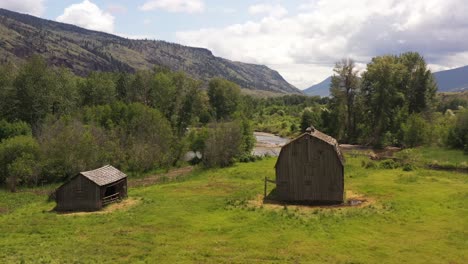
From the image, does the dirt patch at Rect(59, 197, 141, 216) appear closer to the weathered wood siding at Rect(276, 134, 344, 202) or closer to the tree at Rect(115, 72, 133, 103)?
the weathered wood siding at Rect(276, 134, 344, 202)

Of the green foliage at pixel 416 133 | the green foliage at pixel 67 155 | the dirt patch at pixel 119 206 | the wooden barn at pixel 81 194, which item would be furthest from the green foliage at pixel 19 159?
the green foliage at pixel 416 133

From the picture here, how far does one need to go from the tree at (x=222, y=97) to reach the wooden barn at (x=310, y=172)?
78269mm

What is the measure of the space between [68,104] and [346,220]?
218ft

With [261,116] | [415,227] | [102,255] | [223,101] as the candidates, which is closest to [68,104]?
[223,101]

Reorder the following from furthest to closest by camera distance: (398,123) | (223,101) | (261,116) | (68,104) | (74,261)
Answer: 1. (261,116)
2. (223,101)
3. (398,123)
4. (68,104)
5. (74,261)

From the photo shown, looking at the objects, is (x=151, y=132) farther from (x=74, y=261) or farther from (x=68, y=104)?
(x=74, y=261)

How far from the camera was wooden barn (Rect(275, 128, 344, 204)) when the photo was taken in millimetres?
41594

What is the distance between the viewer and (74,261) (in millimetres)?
26250

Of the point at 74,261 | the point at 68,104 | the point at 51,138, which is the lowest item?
the point at 74,261

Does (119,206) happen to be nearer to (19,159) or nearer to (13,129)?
(19,159)

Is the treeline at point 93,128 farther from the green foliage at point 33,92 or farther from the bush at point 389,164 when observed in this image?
the bush at point 389,164

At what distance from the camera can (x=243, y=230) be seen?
1264 inches

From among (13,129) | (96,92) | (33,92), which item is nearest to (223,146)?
(13,129)

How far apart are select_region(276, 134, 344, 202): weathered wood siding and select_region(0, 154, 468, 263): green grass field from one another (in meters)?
3.42
